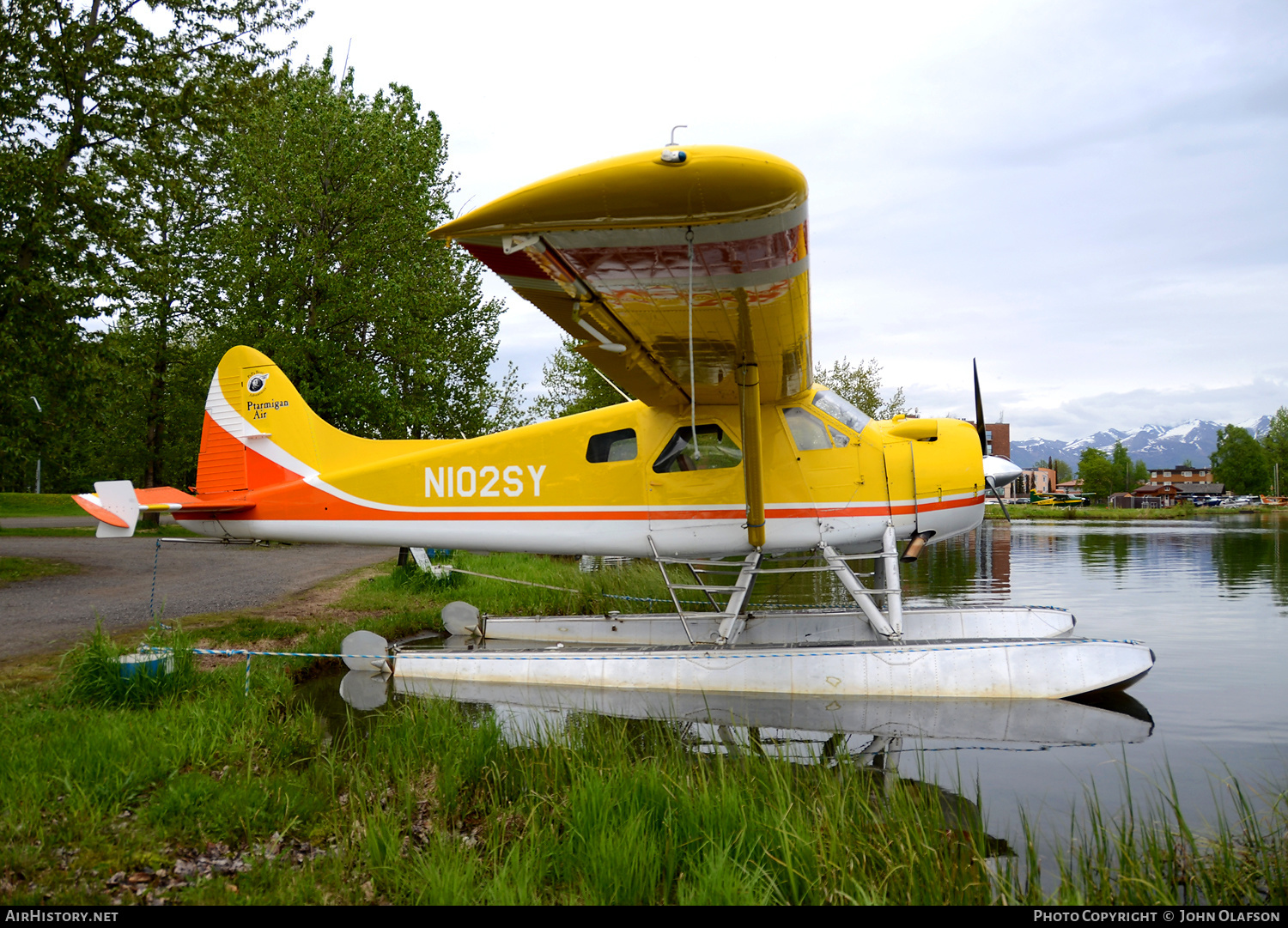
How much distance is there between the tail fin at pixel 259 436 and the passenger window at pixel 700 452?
10.5 ft

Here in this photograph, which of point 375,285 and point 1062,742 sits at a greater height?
point 375,285

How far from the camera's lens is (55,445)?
1379cm

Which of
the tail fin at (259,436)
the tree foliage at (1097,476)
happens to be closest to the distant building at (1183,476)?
the tree foliage at (1097,476)

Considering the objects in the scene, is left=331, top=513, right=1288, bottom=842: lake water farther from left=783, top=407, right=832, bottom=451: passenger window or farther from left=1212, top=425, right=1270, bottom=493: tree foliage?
left=1212, top=425, right=1270, bottom=493: tree foliage

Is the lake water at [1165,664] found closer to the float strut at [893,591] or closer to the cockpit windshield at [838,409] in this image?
the float strut at [893,591]

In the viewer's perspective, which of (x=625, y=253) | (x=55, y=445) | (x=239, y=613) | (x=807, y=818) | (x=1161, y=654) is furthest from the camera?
(x=55, y=445)

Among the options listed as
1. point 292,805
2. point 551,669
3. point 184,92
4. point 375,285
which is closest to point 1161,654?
point 551,669

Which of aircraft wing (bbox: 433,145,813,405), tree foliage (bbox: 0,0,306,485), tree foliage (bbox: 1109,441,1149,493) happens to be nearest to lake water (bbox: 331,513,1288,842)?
aircraft wing (bbox: 433,145,813,405)

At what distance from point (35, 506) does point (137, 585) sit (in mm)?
31886

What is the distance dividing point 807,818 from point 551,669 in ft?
12.5

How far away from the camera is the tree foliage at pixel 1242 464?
285ft

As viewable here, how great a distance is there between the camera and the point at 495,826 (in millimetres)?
3287

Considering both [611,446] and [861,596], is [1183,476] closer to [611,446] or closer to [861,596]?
[861,596]

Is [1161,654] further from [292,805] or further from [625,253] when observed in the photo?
[292,805]
